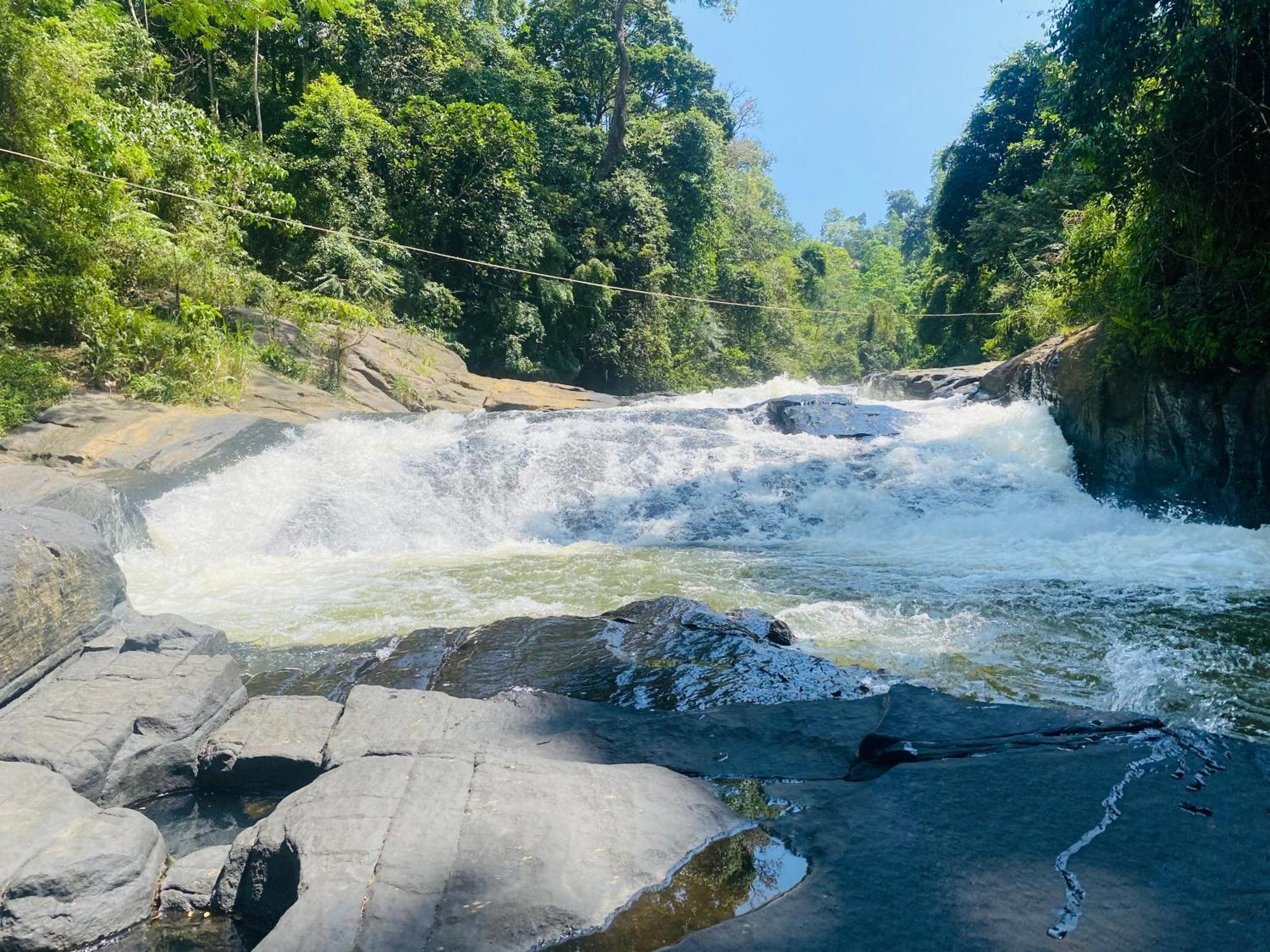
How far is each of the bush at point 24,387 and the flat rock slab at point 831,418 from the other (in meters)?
9.06

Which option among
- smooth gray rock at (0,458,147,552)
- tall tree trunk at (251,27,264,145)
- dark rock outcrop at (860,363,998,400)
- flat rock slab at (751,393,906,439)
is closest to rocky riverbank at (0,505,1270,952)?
smooth gray rock at (0,458,147,552)

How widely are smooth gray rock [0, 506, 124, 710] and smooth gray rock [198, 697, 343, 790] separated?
1.01 metres

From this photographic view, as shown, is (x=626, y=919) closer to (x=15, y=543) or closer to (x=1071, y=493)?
(x=15, y=543)

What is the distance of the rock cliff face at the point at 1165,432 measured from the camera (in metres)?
7.79

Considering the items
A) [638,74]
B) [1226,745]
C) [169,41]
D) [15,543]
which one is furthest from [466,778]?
[638,74]

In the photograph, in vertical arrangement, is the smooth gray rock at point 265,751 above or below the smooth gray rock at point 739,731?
below

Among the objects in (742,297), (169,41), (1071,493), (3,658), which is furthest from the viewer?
(742,297)

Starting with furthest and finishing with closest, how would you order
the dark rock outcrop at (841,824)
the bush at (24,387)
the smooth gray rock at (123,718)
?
the bush at (24,387) < the smooth gray rock at (123,718) < the dark rock outcrop at (841,824)

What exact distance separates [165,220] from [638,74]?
16.2 meters

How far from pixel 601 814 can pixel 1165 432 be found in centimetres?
887

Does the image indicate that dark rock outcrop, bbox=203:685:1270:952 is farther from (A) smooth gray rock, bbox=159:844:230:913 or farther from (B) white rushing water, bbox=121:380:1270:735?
(B) white rushing water, bbox=121:380:1270:735

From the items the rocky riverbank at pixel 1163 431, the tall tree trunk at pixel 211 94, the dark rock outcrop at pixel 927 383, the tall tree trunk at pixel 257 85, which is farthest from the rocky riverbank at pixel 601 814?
the tall tree trunk at pixel 211 94

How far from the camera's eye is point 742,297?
2817 centimetres

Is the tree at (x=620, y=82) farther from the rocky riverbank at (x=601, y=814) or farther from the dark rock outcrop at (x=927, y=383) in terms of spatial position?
the rocky riverbank at (x=601, y=814)
